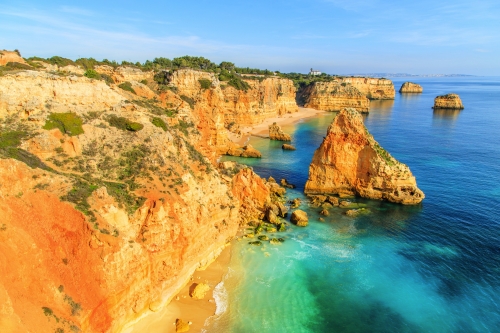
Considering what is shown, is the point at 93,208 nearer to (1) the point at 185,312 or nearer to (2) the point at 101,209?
(2) the point at 101,209

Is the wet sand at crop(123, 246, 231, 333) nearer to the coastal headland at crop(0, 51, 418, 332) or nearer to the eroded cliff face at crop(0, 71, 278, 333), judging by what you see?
the coastal headland at crop(0, 51, 418, 332)

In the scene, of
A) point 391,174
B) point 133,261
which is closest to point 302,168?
point 391,174

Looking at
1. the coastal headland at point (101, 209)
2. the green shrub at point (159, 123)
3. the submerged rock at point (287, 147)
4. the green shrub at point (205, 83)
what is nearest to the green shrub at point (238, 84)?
the green shrub at point (205, 83)

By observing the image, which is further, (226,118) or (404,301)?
(226,118)

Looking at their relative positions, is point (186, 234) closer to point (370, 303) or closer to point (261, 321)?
point (261, 321)

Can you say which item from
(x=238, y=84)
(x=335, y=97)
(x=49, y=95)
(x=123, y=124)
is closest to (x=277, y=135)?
(x=238, y=84)

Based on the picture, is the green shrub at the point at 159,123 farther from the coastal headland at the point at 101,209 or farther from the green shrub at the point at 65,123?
the green shrub at the point at 65,123
